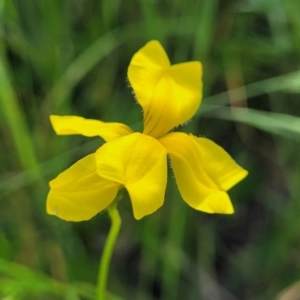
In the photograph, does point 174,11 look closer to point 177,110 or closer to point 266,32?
point 266,32

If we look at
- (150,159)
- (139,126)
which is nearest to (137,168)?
(150,159)

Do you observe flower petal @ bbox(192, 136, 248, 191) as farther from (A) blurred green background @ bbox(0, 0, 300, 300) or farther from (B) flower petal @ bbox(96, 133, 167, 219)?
(A) blurred green background @ bbox(0, 0, 300, 300)

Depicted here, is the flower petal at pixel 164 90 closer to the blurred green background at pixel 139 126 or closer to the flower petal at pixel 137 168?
the flower petal at pixel 137 168

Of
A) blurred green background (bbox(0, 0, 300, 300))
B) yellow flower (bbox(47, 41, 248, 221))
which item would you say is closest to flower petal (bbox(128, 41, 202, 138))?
yellow flower (bbox(47, 41, 248, 221))

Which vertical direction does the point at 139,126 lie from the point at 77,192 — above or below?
below

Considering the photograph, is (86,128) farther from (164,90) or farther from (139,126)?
(139,126)

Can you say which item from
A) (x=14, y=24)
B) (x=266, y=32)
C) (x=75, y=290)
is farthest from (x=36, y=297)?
(x=266, y=32)
